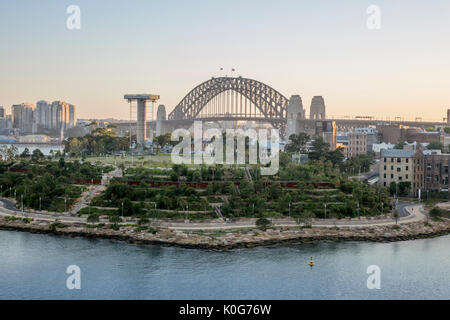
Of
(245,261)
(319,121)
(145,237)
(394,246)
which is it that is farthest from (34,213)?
(319,121)

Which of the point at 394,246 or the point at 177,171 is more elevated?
the point at 177,171

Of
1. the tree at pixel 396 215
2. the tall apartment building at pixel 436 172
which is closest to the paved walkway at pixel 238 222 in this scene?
the tree at pixel 396 215

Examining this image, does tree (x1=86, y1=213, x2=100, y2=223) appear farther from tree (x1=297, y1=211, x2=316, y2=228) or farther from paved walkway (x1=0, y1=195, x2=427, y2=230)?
tree (x1=297, y1=211, x2=316, y2=228)

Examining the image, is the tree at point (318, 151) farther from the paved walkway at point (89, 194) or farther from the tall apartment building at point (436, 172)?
the paved walkway at point (89, 194)

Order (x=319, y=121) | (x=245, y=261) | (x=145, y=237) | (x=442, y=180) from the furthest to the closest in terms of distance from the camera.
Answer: (x=319, y=121)
(x=442, y=180)
(x=145, y=237)
(x=245, y=261)

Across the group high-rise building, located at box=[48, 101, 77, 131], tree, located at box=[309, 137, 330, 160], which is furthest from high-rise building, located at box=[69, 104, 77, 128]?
tree, located at box=[309, 137, 330, 160]
